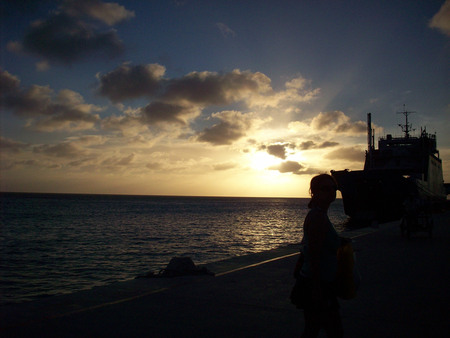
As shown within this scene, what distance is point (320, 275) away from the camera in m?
2.79

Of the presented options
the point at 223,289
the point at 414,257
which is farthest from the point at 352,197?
the point at 223,289

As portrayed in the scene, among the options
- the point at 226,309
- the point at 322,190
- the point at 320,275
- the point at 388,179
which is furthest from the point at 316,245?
the point at 388,179

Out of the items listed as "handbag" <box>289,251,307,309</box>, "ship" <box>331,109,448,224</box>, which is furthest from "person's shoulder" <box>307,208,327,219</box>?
"ship" <box>331,109,448,224</box>

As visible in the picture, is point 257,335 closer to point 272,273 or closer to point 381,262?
point 272,273

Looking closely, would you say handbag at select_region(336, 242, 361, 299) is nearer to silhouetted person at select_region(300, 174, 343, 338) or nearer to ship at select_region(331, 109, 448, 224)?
silhouetted person at select_region(300, 174, 343, 338)

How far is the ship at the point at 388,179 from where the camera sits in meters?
32.4

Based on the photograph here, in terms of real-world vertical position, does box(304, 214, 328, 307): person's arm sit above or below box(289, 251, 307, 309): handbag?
above

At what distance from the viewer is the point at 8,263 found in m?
16.6

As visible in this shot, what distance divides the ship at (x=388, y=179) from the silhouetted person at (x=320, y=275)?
27876 millimetres

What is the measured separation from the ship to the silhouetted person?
27876 mm

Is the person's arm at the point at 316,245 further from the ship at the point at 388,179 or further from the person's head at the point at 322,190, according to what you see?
the ship at the point at 388,179

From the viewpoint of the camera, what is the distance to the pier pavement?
13.5 feet

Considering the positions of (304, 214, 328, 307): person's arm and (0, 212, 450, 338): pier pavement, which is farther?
(0, 212, 450, 338): pier pavement

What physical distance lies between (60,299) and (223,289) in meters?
2.61
